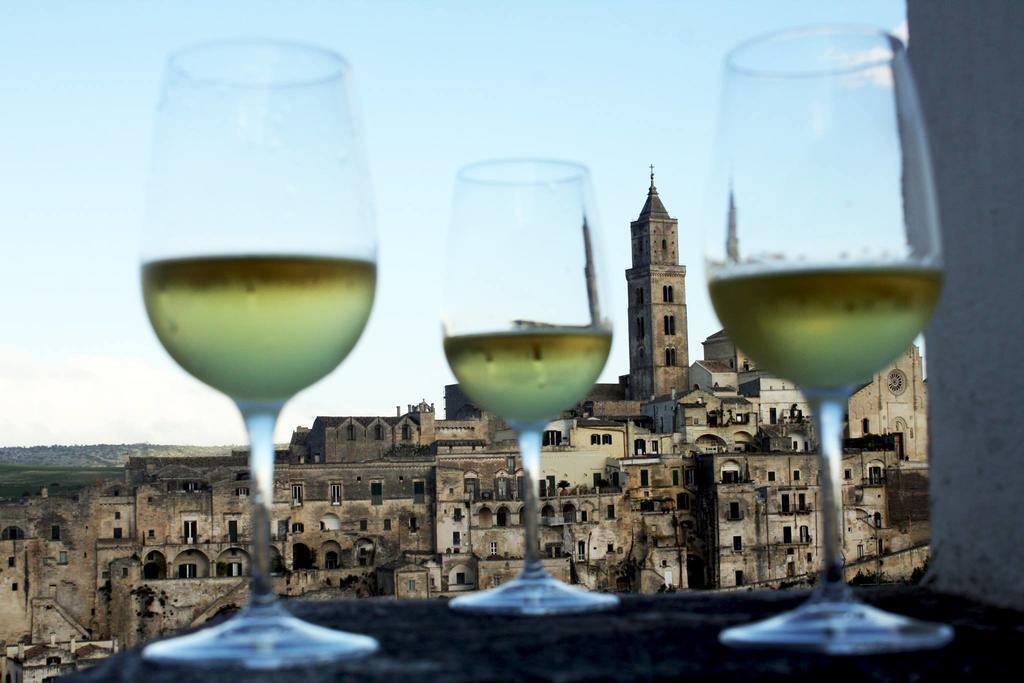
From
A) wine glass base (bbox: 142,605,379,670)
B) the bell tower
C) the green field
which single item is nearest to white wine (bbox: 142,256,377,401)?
wine glass base (bbox: 142,605,379,670)

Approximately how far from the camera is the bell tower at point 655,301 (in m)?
57.5

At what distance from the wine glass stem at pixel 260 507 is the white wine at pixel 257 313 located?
0.15 feet

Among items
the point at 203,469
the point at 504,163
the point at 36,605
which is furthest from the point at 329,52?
the point at 203,469

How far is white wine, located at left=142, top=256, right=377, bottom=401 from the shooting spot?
1.44m

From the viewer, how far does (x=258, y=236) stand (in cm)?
143

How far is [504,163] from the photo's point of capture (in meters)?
2.14

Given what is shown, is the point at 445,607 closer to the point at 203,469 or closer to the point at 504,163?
the point at 504,163

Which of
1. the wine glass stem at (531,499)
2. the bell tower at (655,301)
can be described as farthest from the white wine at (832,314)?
the bell tower at (655,301)

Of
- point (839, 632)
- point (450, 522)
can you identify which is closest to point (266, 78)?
point (839, 632)

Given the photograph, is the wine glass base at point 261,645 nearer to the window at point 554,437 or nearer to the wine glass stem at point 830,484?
the wine glass stem at point 830,484

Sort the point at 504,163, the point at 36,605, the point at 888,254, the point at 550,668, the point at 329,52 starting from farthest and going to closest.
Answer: the point at 36,605 < the point at 504,163 < the point at 329,52 < the point at 888,254 < the point at 550,668

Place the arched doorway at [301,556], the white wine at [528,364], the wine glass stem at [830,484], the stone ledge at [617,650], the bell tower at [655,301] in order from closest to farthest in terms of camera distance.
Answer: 1. the stone ledge at [617,650]
2. the wine glass stem at [830,484]
3. the white wine at [528,364]
4. the arched doorway at [301,556]
5. the bell tower at [655,301]

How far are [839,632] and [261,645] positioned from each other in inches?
23.9

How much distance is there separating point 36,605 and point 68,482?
1268 inches
